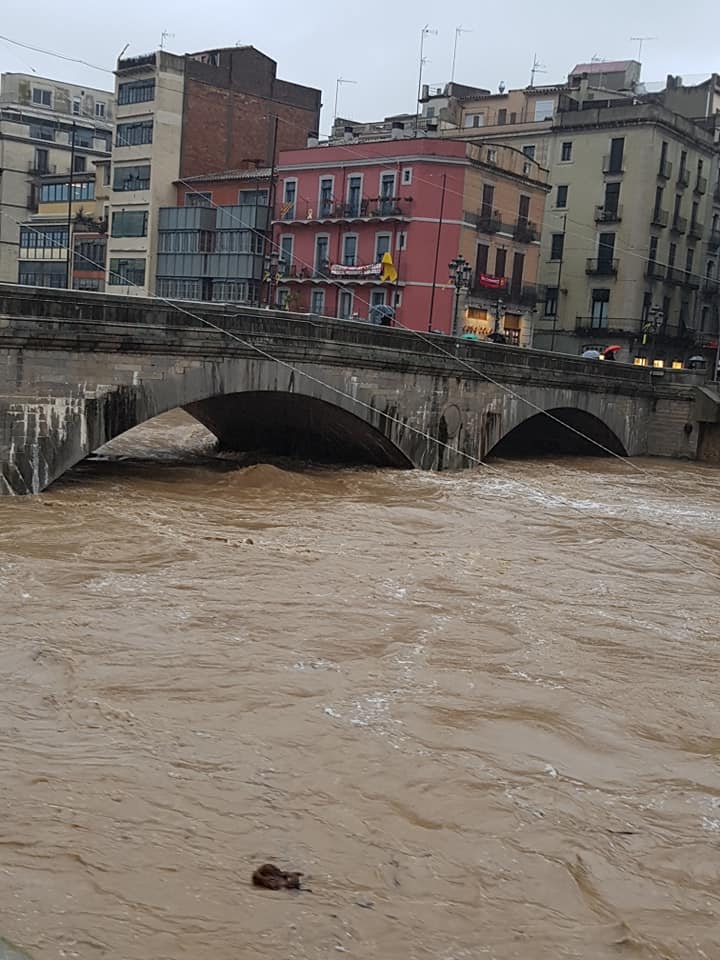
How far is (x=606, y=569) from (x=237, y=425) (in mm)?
14813

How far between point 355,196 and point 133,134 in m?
14.2

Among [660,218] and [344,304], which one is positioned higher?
[660,218]

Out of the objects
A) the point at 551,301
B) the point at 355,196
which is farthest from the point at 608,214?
the point at 355,196

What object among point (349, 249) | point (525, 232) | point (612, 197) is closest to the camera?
point (349, 249)

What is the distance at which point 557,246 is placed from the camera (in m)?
61.8

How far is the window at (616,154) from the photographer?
195ft

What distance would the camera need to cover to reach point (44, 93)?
273ft

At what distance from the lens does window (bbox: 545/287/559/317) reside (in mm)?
62031

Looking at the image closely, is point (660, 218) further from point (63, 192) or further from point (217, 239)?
point (63, 192)

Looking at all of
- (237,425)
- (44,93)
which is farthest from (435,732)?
(44,93)

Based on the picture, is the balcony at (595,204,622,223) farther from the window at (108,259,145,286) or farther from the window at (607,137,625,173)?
the window at (108,259,145,286)

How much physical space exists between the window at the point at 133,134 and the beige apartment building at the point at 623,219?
16808mm

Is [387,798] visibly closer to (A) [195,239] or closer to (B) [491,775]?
(B) [491,775]

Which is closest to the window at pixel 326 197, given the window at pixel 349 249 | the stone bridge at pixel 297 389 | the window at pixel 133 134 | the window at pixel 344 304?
the window at pixel 349 249
